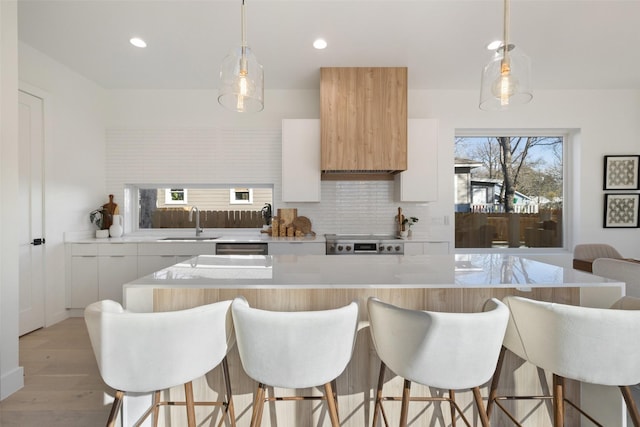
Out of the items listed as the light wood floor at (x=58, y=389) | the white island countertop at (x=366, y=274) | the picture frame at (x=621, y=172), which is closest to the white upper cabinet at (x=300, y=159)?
the white island countertop at (x=366, y=274)

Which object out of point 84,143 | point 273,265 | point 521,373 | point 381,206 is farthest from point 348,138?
point 84,143

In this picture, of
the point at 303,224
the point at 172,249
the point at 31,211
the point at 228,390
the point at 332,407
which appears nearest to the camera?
the point at 332,407

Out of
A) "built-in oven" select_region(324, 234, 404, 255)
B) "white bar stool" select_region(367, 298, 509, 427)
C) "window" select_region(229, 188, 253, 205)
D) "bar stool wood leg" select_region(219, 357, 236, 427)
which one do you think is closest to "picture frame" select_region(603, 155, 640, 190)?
"built-in oven" select_region(324, 234, 404, 255)

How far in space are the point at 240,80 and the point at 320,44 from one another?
1.48 m

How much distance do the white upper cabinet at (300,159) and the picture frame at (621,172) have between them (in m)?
3.78

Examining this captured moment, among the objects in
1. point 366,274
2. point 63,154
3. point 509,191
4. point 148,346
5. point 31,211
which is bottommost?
point 148,346

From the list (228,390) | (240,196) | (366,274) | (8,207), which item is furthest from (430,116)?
(8,207)

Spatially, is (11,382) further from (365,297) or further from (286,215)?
(286,215)

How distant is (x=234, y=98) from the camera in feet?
5.84

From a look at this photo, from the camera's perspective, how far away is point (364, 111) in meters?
3.35

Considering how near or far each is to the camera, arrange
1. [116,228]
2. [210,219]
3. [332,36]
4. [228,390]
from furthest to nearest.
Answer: [210,219]
[116,228]
[332,36]
[228,390]

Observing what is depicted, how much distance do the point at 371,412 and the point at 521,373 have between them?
810mm

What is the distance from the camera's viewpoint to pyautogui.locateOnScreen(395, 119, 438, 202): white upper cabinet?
3592 millimetres

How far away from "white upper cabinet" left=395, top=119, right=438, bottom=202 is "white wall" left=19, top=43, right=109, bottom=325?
3780mm
